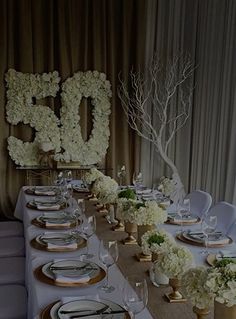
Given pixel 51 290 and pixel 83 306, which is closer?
pixel 83 306

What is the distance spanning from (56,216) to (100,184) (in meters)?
0.37

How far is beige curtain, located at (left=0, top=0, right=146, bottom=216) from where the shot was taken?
4830 millimetres

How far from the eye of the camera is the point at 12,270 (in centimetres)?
→ 253

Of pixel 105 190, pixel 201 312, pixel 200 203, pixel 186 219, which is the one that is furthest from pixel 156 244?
pixel 200 203

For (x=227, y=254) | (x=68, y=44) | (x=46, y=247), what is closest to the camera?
(x=227, y=254)

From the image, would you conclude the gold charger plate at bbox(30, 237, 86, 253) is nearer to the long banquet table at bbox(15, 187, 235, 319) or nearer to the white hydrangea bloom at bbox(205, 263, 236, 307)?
the long banquet table at bbox(15, 187, 235, 319)

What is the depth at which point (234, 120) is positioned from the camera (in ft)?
13.5

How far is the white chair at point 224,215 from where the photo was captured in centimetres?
277

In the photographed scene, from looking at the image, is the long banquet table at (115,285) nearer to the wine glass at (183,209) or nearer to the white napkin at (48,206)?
the wine glass at (183,209)

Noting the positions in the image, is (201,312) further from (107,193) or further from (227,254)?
(107,193)

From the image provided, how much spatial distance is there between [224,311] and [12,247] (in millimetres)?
2018

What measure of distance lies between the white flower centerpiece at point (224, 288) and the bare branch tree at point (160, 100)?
359cm

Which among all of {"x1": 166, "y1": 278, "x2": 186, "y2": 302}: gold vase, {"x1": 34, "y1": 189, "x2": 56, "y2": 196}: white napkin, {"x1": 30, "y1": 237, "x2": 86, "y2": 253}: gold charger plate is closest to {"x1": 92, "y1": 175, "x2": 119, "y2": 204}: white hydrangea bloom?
{"x1": 30, "y1": 237, "x2": 86, "y2": 253}: gold charger plate

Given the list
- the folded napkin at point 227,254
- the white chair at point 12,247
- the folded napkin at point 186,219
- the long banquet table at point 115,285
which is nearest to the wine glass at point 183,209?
the folded napkin at point 186,219
